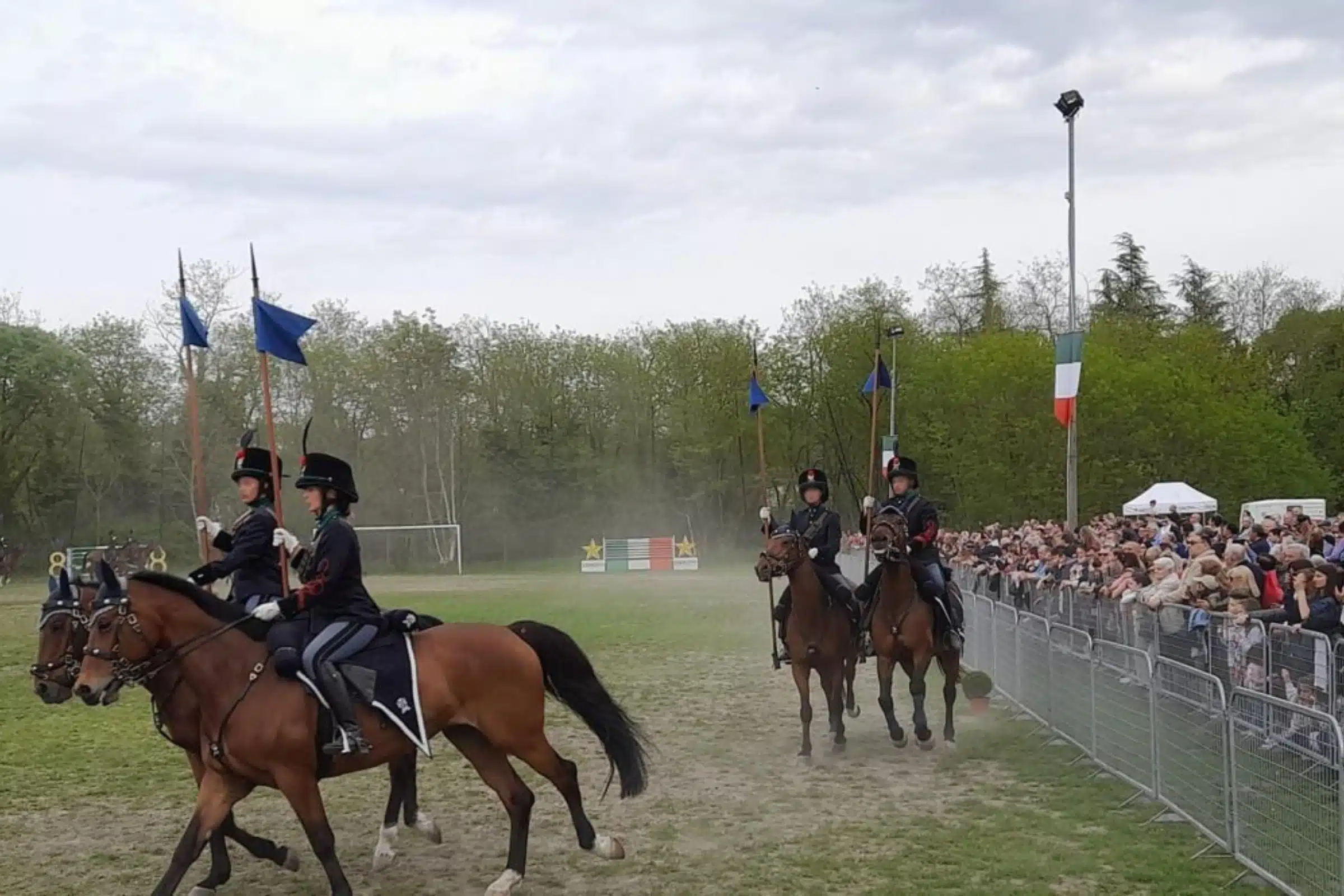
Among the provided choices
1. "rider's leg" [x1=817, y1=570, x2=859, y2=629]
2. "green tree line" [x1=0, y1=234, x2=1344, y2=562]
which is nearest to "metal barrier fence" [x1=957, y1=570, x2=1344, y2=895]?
"rider's leg" [x1=817, y1=570, x2=859, y2=629]

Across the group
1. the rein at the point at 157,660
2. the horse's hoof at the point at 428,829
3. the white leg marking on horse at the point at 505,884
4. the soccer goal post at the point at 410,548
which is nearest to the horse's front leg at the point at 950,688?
the horse's hoof at the point at 428,829

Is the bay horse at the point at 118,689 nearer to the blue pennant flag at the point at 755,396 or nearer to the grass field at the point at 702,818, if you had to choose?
the grass field at the point at 702,818

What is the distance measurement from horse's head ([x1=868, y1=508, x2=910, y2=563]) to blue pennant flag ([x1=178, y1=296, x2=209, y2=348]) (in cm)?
608

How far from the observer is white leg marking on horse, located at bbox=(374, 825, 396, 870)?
862 cm

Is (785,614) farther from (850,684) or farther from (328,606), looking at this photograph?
(328,606)

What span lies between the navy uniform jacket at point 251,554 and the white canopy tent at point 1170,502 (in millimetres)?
27836

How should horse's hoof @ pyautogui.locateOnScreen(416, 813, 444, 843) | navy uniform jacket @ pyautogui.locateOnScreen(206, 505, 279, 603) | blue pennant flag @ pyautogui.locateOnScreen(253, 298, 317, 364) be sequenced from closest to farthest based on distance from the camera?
navy uniform jacket @ pyautogui.locateOnScreen(206, 505, 279, 603) → horse's hoof @ pyautogui.locateOnScreen(416, 813, 444, 843) → blue pennant flag @ pyautogui.locateOnScreen(253, 298, 317, 364)

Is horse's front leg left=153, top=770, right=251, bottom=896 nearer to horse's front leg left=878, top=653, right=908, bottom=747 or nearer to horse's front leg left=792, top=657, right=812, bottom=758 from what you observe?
horse's front leg left=792, top=657, right=812, bottom=758

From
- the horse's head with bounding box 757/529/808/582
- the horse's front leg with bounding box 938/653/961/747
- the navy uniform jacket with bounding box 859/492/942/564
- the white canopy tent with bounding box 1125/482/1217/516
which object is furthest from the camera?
the white canopy tent with bounding box 1125/482/1217/516

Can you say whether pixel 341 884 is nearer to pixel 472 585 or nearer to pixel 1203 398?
pixel 472 585

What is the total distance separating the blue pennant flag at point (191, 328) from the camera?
1055cm

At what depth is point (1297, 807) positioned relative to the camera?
23.4ft

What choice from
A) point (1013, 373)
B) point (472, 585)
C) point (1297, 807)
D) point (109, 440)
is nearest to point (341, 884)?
point (1297, 807)

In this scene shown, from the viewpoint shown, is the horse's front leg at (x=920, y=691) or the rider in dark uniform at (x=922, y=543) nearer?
the horse's front leg at (x=920, y=691)
